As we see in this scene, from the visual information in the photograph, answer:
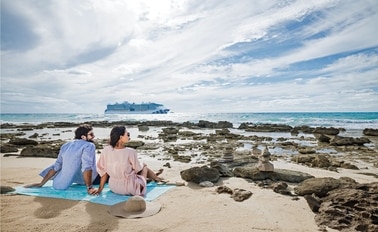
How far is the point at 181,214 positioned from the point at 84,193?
202 centimetres

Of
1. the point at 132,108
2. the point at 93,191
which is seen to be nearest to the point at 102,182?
the point at 93,191

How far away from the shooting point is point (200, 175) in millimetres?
5809

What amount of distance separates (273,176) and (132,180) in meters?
3.34

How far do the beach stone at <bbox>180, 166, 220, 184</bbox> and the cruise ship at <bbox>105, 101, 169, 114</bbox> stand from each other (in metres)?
84.0

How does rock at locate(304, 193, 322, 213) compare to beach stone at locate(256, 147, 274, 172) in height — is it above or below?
below

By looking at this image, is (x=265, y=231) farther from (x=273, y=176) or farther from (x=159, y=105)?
(x=159, y=105)

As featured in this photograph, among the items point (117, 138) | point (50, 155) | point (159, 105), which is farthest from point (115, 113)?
point (117, 138)

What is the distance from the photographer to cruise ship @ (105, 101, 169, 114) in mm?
88750

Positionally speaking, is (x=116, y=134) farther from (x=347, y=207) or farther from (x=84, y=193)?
(x=347, y=207)

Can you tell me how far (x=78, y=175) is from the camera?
5305mm

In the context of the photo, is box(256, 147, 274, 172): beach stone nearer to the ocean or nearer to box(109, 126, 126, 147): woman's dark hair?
box(109, 126, 126, 147): woman's dark hair

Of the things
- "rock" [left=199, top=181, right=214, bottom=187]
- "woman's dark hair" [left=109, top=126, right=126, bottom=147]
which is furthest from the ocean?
"woman's dark hair" [left=109, top=126, right=126, bottom=147]

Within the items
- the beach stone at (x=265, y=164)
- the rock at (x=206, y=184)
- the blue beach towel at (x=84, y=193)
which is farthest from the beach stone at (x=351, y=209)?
the blue beach towel at (x=84, y=193)

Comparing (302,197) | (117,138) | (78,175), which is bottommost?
(302,197)
